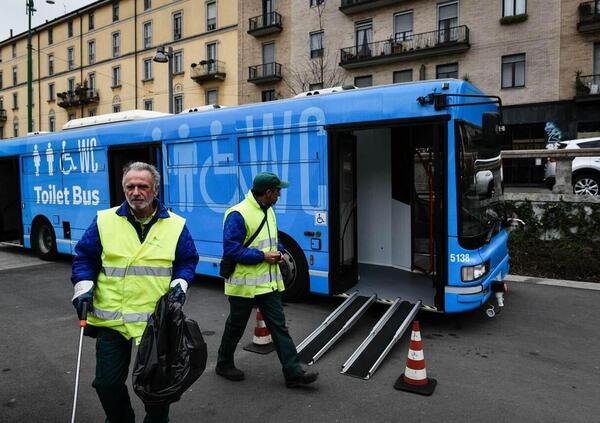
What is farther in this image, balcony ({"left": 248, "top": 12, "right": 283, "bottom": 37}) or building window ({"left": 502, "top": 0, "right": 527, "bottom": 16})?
balcony ({"left": 248, "top": 12, "right": 283, "bottom": 37})

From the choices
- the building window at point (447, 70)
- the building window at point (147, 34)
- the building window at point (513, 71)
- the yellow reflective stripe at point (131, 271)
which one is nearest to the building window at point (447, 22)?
the building window at point (447, 70)

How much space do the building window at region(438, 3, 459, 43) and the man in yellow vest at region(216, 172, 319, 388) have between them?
25.7 meters

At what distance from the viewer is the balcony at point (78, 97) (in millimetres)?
44594

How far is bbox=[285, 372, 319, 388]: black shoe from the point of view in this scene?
→ 4.24 m

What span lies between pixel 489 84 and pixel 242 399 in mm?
26092

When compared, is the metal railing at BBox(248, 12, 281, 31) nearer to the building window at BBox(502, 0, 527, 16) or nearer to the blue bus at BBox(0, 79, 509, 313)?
the building window at BBox(502, 0, 527, 16)

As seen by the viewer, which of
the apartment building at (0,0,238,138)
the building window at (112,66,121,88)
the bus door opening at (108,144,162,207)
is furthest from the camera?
the building window at (112,66,121,88)

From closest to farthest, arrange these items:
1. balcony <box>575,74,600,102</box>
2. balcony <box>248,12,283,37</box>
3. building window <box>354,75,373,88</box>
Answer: balcony <box>575,74,600,102</box>, building window <box>354,75,373,88</box>, balcony <box>248,12,283,37</box>

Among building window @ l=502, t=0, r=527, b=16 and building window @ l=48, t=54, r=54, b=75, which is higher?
building window @ l=48, t=54, r=54, b=75

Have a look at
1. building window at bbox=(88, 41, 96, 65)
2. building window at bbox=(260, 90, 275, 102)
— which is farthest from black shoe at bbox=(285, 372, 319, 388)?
building window at bbox=(88, 41, 96, 65)

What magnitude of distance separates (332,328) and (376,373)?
98 cm

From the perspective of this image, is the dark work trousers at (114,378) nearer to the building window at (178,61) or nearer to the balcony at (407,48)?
the balcony at (407,48)

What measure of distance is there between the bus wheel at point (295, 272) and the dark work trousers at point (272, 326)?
240 cm

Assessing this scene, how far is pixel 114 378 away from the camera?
2.85 m
